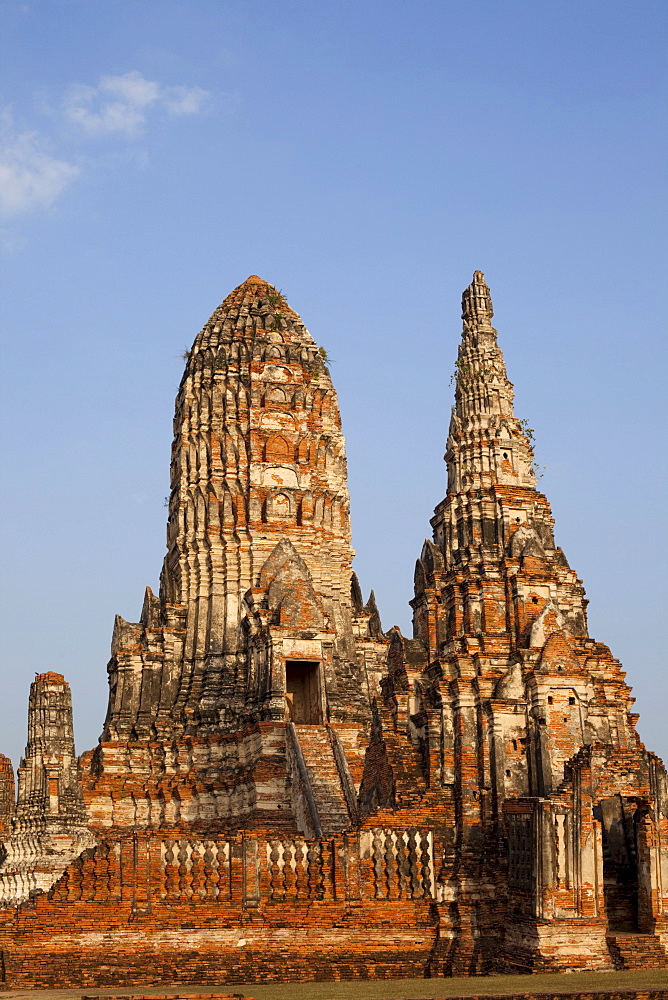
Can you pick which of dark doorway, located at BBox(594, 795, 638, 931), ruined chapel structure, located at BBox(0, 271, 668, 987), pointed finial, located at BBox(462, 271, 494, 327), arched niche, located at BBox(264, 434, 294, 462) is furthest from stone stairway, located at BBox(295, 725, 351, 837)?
pointed finial, located at BBox(462, 271, 494, 327)

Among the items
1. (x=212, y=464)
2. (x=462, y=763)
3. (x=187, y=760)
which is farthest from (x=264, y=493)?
(x=462, y=763)

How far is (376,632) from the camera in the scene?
36.7m

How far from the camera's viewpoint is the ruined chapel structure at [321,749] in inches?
859

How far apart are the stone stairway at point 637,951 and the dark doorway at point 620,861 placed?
0.75 m

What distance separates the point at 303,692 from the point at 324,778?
5.26 metres

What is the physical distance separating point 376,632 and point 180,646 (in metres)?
→ 5.88

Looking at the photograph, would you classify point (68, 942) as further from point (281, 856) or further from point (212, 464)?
point (212, 464)

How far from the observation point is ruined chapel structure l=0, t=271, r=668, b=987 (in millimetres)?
21828

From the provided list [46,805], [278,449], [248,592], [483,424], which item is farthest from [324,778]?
[278,449]

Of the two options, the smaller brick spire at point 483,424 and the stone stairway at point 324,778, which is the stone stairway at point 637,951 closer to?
the stone stairway at point 324,778

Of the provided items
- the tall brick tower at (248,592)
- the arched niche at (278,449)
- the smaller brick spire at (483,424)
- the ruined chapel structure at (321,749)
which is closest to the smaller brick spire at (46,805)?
the ruined chapel structure at (321,749)

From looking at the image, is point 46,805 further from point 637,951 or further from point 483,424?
point 637,951

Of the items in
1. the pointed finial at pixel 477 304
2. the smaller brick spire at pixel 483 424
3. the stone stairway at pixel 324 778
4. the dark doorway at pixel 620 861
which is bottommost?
the dark doorway at pixel 620 861

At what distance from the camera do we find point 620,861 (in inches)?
→ 931
